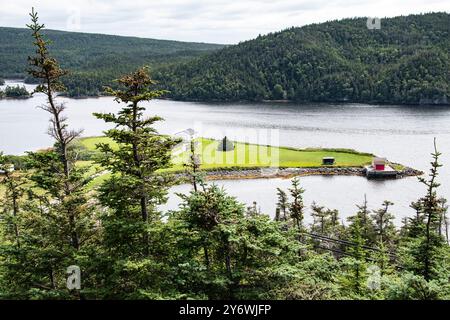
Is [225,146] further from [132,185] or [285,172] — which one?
[132,185]

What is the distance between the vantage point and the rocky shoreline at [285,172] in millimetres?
64438

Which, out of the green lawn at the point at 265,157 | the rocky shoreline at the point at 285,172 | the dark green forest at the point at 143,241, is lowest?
the rocky shoreline at the point at 285,172

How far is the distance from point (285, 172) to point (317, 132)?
41067mm

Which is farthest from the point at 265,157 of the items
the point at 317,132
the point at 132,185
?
the point at 132,185

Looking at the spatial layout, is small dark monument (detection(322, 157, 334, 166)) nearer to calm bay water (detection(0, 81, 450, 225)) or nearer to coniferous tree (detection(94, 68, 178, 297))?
calm bay water (detection(0, 81, 450, 225))

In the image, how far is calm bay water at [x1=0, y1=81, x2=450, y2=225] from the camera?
180 ft

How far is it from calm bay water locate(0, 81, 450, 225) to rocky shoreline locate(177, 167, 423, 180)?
2.30 m

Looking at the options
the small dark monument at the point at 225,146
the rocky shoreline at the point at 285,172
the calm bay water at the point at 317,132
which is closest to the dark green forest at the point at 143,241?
the calm bay water at the point at 317,132

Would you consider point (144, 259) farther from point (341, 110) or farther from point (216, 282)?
point (341, 110)

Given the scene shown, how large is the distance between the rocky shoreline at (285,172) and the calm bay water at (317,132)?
230cm

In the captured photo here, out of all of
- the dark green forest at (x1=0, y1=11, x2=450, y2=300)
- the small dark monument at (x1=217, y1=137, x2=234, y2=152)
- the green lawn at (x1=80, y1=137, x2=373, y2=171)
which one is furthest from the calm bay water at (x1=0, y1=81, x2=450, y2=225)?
the dark green forest at (x1=0, y1=11, x2=450, y2=300)

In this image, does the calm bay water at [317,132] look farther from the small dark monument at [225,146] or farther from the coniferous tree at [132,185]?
the coniferous tree at [132,185]

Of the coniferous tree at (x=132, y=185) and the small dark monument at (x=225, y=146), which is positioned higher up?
the coniferous tree at (x=132, y=185)
